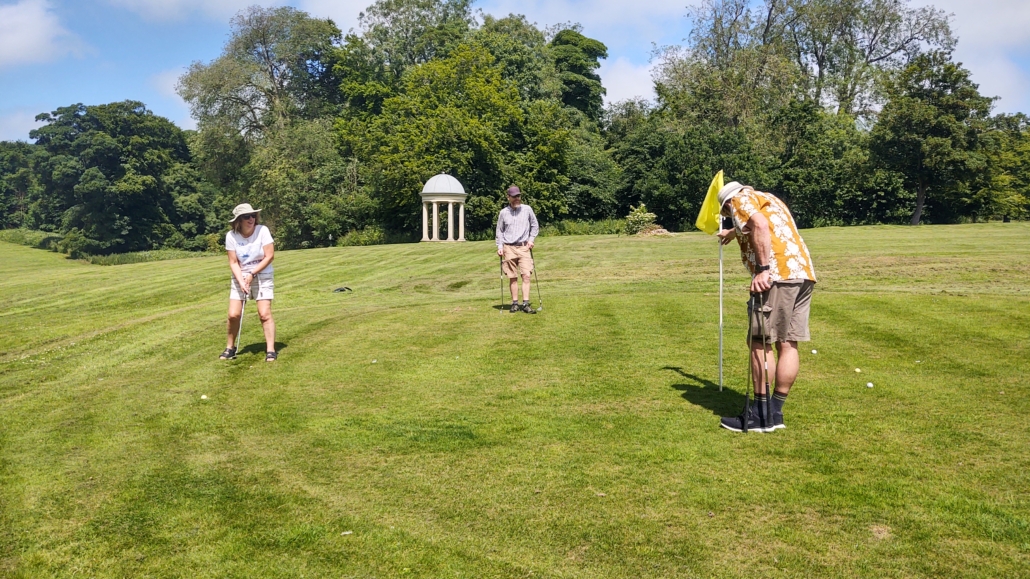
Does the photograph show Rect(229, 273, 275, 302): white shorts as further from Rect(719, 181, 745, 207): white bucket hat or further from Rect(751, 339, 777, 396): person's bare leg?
Rect(751, 339, 777, 396): person's bare leg

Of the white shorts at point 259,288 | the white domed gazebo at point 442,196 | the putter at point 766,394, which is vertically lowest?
the putter at point 766,394

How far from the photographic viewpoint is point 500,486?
5.48 metres

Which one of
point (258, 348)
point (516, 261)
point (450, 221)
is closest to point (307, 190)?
point (450, 221)

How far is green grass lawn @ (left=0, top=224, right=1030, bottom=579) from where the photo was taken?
4.48 m

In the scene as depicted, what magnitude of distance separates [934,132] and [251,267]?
1873 inches

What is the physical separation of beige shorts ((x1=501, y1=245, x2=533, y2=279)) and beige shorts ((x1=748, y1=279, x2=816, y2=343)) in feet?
24.5

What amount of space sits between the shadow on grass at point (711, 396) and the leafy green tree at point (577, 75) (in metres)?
62.0

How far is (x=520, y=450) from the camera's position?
6.23 m

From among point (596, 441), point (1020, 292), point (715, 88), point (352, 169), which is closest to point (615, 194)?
point (715, 88)

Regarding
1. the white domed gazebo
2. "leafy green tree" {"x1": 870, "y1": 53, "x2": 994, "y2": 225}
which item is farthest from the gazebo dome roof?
"leafy green tree" {"x1": 870, "y1": 53, "x2": 994, "y2": 225}

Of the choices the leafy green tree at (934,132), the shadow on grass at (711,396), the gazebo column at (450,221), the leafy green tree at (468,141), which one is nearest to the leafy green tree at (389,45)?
the leafy green tree at (468,141)

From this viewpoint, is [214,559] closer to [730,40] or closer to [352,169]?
[352,169]

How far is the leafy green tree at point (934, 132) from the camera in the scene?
45688 mm

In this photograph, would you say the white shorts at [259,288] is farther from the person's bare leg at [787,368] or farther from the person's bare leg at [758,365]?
the person's bare leg at [787,368]
